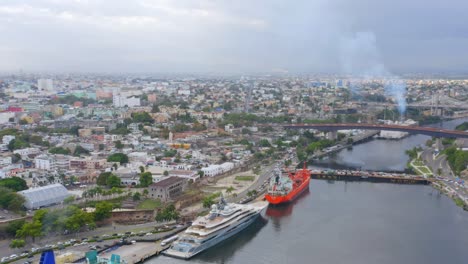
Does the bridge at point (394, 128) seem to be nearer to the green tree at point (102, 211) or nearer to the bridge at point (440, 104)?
the bridge at point (440, 104)

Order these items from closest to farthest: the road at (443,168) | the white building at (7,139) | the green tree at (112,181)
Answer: the green tree at (112,181) → the road at (443,168) → the white building at (7,139)

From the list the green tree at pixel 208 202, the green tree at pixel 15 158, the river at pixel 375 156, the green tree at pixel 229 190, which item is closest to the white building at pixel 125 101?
the green tree at pixel 15 158

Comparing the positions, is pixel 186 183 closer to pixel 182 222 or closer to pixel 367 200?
pixel 182 222

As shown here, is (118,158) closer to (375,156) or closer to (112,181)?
(112,181)

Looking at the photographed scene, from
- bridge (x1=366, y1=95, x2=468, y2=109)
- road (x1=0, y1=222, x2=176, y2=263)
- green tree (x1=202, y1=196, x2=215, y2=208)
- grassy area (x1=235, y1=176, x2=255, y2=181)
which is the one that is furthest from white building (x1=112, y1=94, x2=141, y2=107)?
road (x1=0, y1=222, x2=176, y2=263)

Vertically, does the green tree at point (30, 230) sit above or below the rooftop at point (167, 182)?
below

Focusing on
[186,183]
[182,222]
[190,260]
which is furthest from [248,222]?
[186,183]

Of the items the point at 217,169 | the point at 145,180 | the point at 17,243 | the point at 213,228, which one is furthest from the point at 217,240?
the point at 217,169
